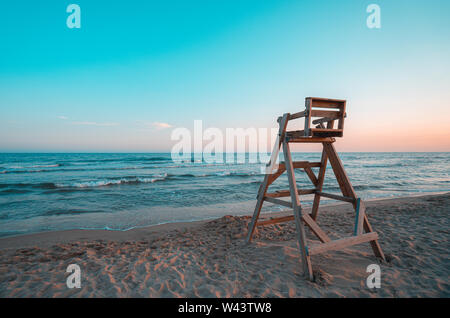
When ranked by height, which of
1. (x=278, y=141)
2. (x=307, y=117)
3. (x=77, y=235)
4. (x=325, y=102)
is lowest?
(x=77, y=235)

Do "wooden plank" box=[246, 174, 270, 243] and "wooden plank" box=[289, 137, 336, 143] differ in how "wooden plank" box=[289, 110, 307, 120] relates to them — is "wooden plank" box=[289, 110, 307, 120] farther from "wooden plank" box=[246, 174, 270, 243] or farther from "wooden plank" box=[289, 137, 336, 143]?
"wooden plank" box=[246, 174, 270, 243]

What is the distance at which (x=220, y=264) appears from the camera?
406 centimetres

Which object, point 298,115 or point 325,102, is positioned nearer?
point 325,102

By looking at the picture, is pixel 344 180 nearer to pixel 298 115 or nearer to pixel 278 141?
pixel 278 141

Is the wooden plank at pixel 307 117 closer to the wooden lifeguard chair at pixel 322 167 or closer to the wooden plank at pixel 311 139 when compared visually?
the wooden lifeguard chair at pixel 322 167

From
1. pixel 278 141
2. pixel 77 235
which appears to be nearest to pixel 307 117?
pixel 278 141

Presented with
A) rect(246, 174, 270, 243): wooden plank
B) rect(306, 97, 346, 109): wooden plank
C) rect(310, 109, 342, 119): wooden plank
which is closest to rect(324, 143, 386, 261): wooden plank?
rect(310, 109, 342, 119): wooden plank

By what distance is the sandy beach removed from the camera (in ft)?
10.5

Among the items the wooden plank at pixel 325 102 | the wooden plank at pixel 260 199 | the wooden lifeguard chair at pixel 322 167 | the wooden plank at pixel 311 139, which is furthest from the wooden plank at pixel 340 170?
the wooden plank at pixel 260 199

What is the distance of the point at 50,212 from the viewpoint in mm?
8852

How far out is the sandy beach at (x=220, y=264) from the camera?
10.5 ft
